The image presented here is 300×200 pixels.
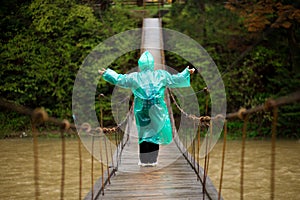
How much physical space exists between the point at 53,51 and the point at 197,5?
3.40 m

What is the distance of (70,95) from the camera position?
9094mm

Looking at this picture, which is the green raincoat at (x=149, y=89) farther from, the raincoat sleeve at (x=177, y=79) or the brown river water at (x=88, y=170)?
the brown river water at (x=88, y=170)

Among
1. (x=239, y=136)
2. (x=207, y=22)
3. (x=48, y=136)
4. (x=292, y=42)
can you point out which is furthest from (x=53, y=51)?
(x=292, y=42)

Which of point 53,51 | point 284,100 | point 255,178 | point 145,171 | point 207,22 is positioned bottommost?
point 255,178

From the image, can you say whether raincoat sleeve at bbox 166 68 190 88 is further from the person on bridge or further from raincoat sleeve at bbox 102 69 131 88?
raincoat sleeve at bbox 102 69 131 88

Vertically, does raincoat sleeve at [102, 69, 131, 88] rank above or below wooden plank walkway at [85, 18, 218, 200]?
above

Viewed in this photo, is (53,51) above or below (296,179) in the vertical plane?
above

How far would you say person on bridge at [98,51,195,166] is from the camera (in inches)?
136

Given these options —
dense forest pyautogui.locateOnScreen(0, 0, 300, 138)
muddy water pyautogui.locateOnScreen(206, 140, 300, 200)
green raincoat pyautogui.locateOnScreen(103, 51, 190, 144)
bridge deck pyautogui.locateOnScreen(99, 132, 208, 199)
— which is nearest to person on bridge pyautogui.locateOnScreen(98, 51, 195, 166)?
green raincoat pyautogui.locateOnScreen(103, 51, 190, 144)

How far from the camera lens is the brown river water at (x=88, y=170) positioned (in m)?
5.20

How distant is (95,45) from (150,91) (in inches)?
230

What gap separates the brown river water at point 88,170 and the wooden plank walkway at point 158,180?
3.83 feet

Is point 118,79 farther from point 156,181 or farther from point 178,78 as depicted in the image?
point 156,181

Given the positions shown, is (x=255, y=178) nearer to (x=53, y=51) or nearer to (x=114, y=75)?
(x=114, y=75)
